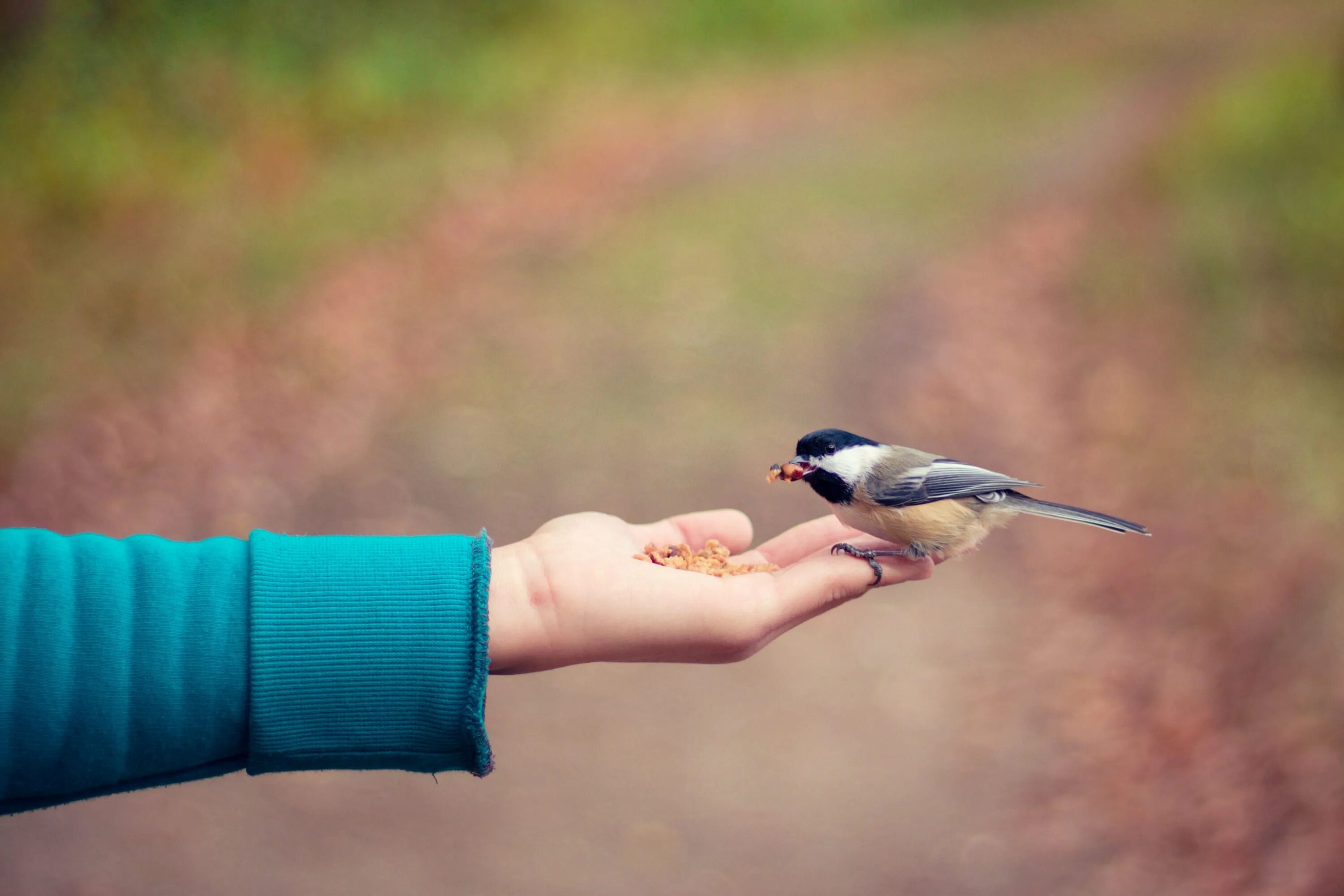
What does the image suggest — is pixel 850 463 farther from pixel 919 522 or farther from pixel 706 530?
pixel 706 530

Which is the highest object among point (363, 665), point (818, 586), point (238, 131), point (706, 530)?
point (238, 131)

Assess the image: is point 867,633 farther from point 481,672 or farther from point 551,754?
point 481,672

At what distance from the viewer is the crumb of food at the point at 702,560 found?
1922mm

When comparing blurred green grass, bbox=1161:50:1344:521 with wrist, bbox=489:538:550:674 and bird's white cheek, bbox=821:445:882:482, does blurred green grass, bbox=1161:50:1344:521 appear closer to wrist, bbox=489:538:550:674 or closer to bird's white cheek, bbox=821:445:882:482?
bird's white cheek, bbox=821:445:882:482

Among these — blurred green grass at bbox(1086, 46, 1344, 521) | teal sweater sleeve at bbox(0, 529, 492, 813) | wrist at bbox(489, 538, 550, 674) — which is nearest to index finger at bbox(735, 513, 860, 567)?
wrist at bbox(489, 538, 550, 674)

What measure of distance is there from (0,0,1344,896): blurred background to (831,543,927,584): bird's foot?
147cm

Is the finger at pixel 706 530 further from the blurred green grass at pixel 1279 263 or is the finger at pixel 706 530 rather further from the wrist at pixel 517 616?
the blurred green grass at pixel 1279 263

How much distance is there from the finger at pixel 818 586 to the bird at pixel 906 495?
0.09 metres

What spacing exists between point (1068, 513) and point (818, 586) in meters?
0.59

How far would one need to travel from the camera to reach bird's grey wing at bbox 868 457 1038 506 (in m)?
1.94

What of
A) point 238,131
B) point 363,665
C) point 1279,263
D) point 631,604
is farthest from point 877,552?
point 238,131

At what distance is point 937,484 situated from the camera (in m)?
2.01

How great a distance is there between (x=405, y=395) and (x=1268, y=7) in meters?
4.41

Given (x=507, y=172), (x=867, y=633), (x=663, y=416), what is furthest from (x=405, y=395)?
(x=867, y=633)
